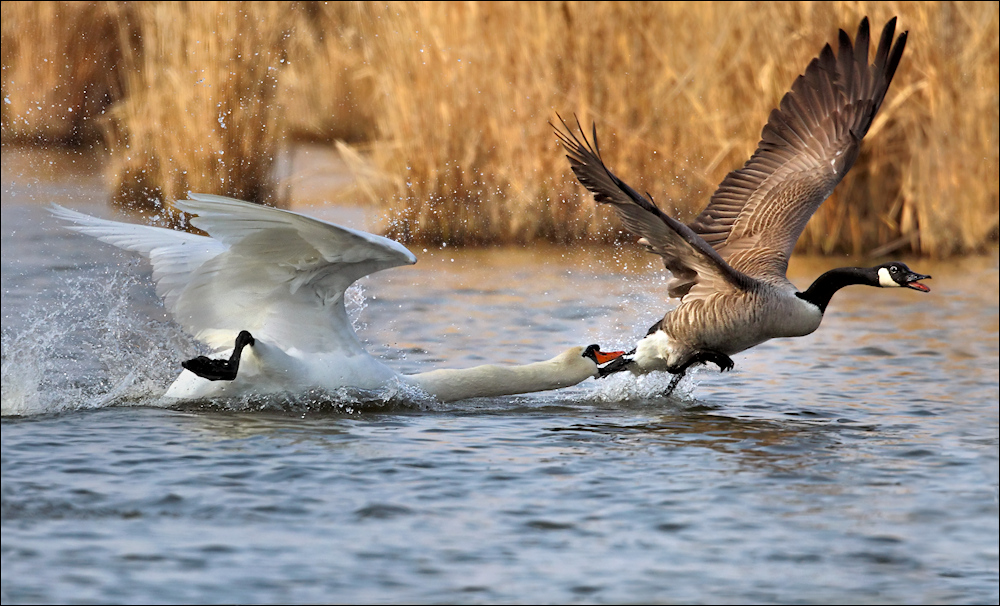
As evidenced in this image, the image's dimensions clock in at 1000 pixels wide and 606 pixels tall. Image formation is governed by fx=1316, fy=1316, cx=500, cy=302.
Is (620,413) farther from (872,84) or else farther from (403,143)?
(403,143)

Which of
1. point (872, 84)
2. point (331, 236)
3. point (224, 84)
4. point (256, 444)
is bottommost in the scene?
point (256, 444)

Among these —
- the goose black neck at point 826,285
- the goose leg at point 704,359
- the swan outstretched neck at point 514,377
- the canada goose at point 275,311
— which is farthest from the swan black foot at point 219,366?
the goose black neck at point 826,285

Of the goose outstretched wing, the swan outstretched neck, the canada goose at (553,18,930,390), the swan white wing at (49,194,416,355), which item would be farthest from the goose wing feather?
the swan white wing at (49,194,416,355)

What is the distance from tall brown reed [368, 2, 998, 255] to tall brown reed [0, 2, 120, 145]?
605 centimetres

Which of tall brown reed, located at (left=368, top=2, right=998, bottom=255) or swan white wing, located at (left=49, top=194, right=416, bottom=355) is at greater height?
tall brown reed, located at (left=368, top=2, right=998, bottom=255)

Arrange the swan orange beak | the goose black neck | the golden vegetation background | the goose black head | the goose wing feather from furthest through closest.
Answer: the golden vegetation background
the goose wing feather
the goose black head
the goose black neck
the swan orange beak

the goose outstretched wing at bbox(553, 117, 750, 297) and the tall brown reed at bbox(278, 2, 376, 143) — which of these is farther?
the tall brown reed at bbox(278, 2, 376, 143)

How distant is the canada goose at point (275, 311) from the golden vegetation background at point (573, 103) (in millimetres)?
5550

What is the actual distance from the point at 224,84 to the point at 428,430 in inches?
277

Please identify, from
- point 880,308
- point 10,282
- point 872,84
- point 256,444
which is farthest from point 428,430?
point 880,308

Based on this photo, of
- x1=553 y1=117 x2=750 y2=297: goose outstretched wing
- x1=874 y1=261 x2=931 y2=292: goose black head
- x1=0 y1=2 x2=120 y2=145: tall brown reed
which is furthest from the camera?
x1=0 y1=2 x2=120 y2=145: tall brown reed

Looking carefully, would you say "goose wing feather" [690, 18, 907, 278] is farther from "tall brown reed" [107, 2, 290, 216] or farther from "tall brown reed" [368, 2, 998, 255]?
"tall brown reed" [107, 2, 290, 216]

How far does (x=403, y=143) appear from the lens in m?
12.9

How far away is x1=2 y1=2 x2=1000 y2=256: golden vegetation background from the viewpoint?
41.9 ft
